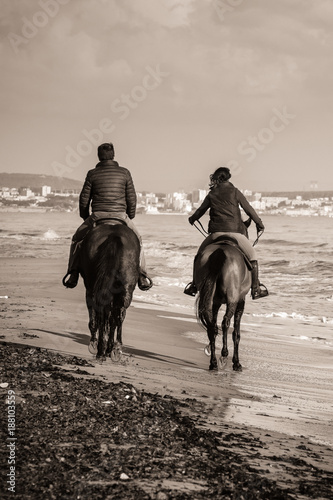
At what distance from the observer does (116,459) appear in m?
5.26

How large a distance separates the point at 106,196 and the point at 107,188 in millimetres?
115

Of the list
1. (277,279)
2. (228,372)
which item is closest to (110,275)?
(228,372)

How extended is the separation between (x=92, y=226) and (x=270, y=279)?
1943cm

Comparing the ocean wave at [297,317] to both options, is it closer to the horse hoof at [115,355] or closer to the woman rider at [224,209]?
the woman rider at [224,209]

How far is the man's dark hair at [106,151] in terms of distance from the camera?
1074 cm

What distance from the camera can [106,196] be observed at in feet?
34.7

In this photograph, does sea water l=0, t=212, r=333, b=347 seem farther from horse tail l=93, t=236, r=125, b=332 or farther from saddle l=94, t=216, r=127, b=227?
horse tail l=93, t=236, r=125, b=332

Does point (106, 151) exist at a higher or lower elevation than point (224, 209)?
higher

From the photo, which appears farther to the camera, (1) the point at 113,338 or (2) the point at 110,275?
(1) the point at 113,338

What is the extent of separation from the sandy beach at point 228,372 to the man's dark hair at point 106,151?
2734 mm

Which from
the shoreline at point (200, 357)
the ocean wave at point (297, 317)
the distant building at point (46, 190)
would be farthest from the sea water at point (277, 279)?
the distant building at point (46, 190)

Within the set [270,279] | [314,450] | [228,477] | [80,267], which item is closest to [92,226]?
[80,267]

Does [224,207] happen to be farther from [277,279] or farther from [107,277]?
[277,279]

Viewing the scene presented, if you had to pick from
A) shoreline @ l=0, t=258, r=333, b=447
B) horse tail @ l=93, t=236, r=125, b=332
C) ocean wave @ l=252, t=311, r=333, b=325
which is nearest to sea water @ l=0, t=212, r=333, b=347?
ocean wave @ l=252, t=311, r=333, b=325
